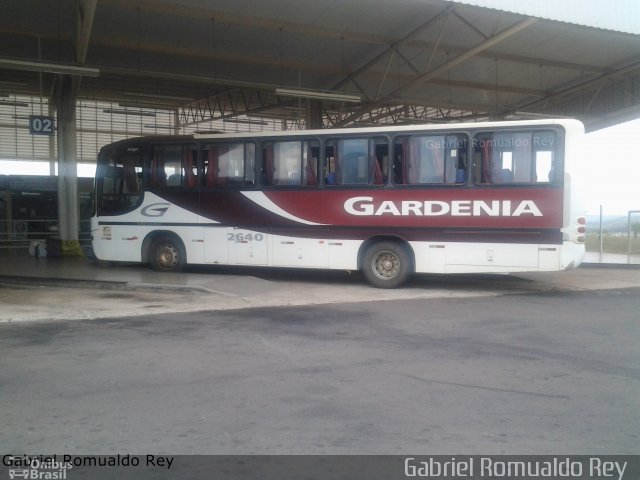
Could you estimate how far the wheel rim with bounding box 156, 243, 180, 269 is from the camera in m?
14.2

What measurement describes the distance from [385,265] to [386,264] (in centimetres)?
3

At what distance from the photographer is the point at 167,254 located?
14.3 m

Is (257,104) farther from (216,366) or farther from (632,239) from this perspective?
(216,366)

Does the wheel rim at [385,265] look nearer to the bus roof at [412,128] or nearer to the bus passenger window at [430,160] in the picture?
the bus passenger window at [430,160]

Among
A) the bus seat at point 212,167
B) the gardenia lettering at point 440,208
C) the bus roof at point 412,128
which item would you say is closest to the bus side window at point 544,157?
the bus roof at point 412,128

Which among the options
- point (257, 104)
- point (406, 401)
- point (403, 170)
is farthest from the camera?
point (257, 104)

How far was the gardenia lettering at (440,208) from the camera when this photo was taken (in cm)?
1145

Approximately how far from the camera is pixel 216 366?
626 cm

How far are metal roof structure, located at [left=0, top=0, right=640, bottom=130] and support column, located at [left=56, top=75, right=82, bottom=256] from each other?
99cm

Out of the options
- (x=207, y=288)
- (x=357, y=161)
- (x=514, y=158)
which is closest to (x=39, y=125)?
(x=207, y=288)

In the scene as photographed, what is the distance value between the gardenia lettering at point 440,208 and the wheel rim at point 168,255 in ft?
15.4

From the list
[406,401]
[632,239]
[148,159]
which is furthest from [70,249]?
[632,239]

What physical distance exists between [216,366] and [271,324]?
2417mm

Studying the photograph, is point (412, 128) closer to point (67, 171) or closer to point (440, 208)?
point (440, 208)
